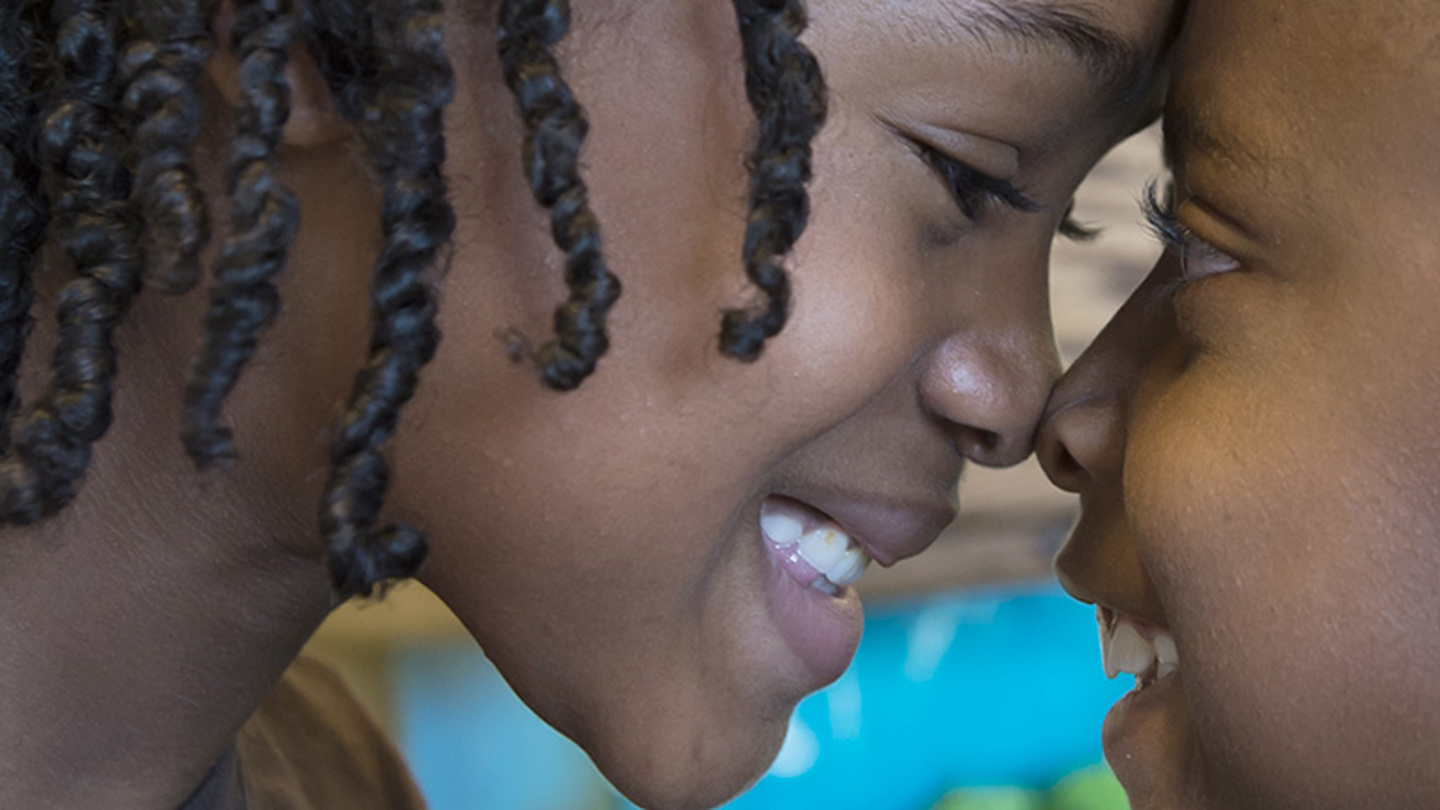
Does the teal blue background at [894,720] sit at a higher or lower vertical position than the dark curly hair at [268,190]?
lower

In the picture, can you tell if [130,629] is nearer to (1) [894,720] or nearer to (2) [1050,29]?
(2) [1050,29]

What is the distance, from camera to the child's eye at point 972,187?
106 cm

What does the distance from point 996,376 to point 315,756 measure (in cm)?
74

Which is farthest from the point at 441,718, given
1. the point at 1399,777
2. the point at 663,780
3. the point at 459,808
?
the point at 1399,777

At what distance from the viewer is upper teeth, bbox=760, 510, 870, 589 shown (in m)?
1.20

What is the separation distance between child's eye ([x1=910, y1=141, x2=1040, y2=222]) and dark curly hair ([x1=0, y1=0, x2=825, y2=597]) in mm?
136

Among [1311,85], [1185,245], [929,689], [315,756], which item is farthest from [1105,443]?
[929,689]

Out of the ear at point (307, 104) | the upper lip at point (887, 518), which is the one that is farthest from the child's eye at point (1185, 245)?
the ear at point (307, 104)

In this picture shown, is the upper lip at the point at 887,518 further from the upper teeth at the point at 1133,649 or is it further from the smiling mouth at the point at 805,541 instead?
the upper teeth at the point at 1133,649

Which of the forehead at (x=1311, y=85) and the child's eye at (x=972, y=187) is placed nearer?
the forehead at (x=1311, y=85)

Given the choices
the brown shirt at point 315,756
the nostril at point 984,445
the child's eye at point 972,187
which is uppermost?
the child's eye at point 972,187

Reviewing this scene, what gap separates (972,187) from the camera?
3.59 ft

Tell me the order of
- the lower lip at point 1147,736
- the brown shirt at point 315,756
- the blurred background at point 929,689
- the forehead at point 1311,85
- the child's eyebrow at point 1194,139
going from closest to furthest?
the forehead at point 1311,85
the child's eyebrow at point 1194,139
the lower lip at point 1147,736
the brown shirt at point 315,756
the blurred background at point 929,689

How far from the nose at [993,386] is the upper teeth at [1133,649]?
0.54 ft
